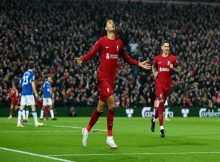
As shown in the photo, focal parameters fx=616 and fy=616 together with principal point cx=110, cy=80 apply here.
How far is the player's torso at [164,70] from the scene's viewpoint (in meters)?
20.5

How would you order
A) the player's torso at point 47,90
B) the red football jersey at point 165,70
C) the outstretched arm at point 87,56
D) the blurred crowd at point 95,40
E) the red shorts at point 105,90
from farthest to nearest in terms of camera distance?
the blurred crowd at point 95,40 → the player's torso at point 47,90 → the red football jersey at point 165,70 → the red shorts at point 105,90 → the outstretched arm at point 87,56

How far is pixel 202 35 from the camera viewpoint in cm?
5631

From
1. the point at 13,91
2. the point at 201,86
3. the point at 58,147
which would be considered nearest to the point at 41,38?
the point at 13,91

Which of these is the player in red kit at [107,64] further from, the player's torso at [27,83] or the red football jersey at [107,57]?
the player's torso at [27,83]

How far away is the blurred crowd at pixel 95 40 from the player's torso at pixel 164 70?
22555 millimetres

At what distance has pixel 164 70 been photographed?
A: 2062 centimetres

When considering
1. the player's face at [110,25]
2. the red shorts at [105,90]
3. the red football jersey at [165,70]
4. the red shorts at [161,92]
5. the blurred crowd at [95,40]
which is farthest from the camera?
the blurred crowd at [95,40]

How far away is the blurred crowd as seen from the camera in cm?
4466

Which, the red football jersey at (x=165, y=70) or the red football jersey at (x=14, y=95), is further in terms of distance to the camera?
the red football jersey at (x=14, y=95)

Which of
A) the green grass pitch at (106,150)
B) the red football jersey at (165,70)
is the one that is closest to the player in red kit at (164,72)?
the red football jersey at (165,70)

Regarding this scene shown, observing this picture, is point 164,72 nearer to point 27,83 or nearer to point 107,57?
point 107,57

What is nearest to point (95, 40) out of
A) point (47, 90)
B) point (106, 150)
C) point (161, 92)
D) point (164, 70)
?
point (47, 90)

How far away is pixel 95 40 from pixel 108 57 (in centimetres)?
3684

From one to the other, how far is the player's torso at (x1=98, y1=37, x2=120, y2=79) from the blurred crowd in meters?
27.5
